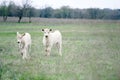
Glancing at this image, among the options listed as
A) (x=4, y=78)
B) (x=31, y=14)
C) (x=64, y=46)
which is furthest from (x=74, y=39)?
(x=4, y=78)

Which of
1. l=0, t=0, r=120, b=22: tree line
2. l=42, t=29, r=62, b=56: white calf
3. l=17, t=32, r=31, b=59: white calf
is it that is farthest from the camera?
l=42, t=29, r=62, b=56: white calf

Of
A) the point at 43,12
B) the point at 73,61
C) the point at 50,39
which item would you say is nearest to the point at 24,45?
the point at 50,39

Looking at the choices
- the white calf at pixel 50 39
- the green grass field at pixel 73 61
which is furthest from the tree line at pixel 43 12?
the white calf at pixel 50 39

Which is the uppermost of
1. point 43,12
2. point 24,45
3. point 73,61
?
point 43,12

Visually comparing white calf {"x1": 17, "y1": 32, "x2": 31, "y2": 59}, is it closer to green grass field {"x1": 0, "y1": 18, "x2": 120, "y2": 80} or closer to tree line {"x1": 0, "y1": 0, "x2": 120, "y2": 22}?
green grass field {"x1": 0, "y1": 18, "x2": 120, "y2": 80}

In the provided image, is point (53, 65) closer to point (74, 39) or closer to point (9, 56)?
point (9, 56)

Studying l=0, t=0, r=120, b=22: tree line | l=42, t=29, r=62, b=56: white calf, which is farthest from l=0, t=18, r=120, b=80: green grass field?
l=42, t=29, r=62, b=56: white calf

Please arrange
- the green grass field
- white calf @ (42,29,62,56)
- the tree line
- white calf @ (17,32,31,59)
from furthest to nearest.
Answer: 1. white calf @ (42,29,62,56)
2. white calf @ (17,32,31,59)
3. the tree line
4. the green grass field

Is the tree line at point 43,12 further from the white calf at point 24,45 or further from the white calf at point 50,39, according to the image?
the white calf at point 50,39

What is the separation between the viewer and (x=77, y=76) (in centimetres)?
439

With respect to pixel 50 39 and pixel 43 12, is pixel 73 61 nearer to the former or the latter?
pixel 43 12

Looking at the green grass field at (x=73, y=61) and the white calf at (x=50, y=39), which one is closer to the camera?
the green grass field at (x=73, y=61)

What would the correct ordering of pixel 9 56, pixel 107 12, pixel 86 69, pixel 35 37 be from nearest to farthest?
pixel 107 12 → pixel 86 69 → pixel 9 56 → pixel 35 37

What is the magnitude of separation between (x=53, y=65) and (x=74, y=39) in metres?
3.07
